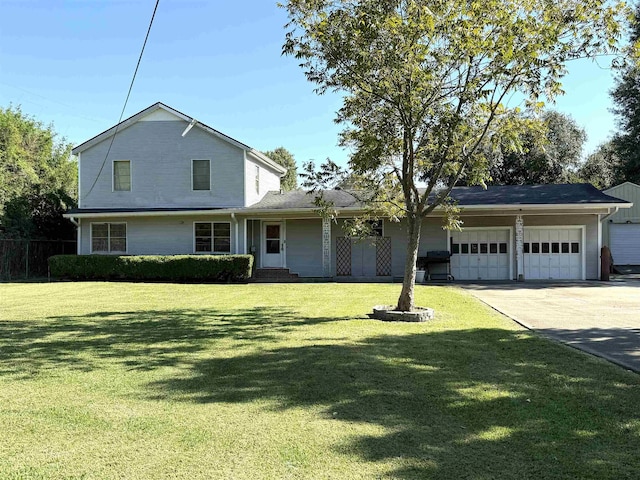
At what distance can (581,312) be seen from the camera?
10.7 metres

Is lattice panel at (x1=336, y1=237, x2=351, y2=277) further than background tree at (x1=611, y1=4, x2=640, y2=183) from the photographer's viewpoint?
No

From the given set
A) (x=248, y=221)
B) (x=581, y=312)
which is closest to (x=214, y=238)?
(x=248, y=221)

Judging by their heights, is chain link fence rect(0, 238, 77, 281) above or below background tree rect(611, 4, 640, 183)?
below

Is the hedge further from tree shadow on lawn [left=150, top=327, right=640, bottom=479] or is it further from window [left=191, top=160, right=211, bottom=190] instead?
tree shadow on lawn [left=150, top=327, right=640, bottom=479]

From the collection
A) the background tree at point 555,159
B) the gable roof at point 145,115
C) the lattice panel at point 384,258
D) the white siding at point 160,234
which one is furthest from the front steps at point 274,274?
the background tree at point 555,159

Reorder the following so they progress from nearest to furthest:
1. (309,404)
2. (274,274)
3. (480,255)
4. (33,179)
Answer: (309,404), (480,255), (274,274), (33,179)

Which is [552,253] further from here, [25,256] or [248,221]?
[25,256]

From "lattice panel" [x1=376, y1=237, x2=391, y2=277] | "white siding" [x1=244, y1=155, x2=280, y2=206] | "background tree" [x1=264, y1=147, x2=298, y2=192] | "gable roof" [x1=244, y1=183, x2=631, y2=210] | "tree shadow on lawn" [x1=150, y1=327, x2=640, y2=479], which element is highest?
"background tree" [x1=264, y1=147, x2=298, y2=192]

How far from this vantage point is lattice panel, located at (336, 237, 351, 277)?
70.7ft

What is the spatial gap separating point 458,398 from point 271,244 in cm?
1790

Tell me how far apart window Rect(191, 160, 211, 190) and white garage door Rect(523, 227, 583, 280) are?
535 inches

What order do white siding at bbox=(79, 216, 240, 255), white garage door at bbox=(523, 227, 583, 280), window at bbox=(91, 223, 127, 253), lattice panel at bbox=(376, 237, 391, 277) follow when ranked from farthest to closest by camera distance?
window at bbox=(91, 223, 127, 253) < white siding at bbox=(79, 216, 240, 255) < lattice panel at bbox=(376, 237, 391, 277) < white garage door at bbox=(523, 227, 583, 280)

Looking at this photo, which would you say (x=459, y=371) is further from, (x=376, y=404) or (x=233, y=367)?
(x=233, y=367)

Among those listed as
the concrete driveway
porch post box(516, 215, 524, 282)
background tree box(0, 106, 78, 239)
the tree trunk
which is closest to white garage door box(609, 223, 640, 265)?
porch post box(516, 215, 524, 282)
